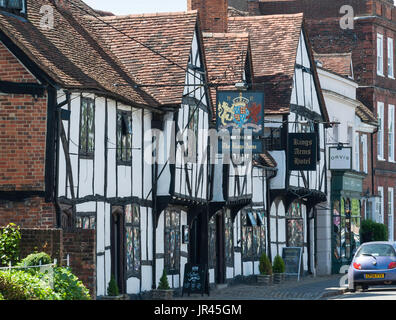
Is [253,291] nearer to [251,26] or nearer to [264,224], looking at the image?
[264,224]

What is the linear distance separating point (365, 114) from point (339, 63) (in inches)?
120

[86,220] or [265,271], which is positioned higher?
[86,220]

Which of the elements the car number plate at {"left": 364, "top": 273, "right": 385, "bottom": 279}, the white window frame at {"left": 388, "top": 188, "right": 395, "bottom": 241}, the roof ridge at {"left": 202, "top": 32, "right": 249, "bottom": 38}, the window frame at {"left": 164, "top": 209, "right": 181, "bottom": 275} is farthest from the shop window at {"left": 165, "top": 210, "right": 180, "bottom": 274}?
the white window frame at {"left": 388, "top": 188, "right": 395, "bottom": 241}

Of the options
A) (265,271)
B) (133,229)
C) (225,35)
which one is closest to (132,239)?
(133,229)

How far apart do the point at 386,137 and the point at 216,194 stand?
23009mm

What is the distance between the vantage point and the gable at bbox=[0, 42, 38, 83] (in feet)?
76.0

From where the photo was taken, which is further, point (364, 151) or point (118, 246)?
point (364, 151)

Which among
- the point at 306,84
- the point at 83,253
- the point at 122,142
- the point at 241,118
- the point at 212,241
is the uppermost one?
the point at 306,84

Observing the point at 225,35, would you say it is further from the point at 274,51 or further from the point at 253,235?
the point at 253,235

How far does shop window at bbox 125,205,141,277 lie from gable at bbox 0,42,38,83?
208 inches

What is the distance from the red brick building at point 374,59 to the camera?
53250 millimetres

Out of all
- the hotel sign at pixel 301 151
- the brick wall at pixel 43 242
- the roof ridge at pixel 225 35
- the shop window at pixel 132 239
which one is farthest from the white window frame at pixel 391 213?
the brick wall at pixel 43 242

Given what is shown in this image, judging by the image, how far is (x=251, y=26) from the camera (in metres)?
42.4

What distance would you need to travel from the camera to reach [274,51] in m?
40.5
